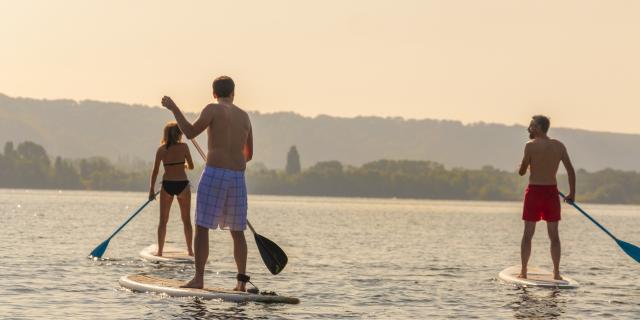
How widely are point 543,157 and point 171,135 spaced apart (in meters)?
6.05

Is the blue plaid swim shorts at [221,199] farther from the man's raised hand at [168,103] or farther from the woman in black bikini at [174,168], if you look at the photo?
the woman in black bikini at [174,168]

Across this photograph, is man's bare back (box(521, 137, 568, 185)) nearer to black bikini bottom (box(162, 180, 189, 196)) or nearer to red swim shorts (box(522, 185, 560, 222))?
red swim shorts (box(522, 185, 560, 222))

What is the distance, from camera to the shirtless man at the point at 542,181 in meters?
17.4

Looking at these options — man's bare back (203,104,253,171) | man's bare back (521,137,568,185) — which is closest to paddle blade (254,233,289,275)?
man's bare back (203,104,253,171)

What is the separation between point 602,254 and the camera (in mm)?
29797

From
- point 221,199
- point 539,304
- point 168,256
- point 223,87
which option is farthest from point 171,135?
point 539,304

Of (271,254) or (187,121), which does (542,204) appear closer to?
(271,254)

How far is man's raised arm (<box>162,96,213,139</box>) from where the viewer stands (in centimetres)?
1396

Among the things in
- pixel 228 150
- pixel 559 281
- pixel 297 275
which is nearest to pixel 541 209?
pixel 559 281

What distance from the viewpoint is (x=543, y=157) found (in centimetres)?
1747

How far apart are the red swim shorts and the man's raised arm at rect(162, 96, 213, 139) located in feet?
17.6

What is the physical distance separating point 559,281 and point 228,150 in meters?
5.80

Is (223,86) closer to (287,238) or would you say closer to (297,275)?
(297,275)

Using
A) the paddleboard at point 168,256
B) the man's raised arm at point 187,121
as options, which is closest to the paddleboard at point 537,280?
the paddleboard at point 168,256
